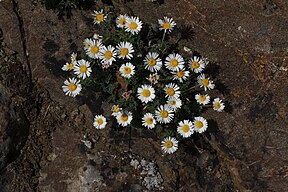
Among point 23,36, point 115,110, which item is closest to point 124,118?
point 115,110

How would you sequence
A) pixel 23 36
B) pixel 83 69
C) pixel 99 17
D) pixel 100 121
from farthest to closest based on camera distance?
pixel 23 36 < pixel 99 17 < pixel 100 121 < pixel 83 69

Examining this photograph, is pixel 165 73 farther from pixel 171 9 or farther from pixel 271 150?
pixel 271 150

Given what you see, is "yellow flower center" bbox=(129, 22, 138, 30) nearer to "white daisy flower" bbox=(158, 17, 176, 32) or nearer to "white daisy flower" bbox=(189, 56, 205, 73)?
"white daisy flower" bbox=(158, 17, 176, 32)

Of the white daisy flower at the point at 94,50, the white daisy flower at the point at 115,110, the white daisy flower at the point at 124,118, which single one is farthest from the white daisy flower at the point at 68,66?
the white daisy flower at the point at 124,118

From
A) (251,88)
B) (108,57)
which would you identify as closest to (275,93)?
(251,88)

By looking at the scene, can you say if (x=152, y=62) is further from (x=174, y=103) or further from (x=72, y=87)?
(x=72, y=87)

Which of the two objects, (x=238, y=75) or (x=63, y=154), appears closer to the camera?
(x=63, y=154)
